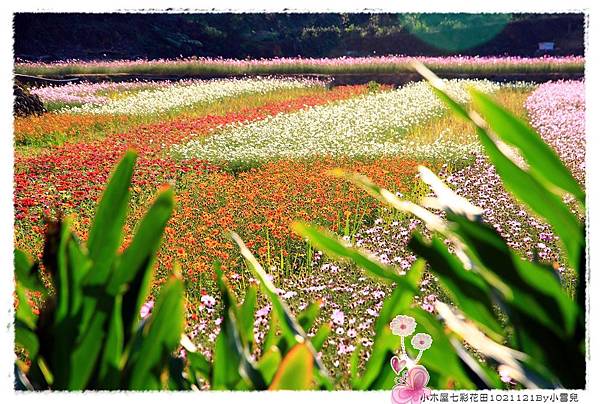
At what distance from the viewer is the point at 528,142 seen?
2.49 feet

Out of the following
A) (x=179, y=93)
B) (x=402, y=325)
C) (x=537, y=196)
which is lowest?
(x=179, y=93)

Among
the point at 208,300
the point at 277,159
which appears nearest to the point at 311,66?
the point at 277,159

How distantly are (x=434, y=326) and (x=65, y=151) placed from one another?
222cm

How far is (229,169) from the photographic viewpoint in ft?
9.16

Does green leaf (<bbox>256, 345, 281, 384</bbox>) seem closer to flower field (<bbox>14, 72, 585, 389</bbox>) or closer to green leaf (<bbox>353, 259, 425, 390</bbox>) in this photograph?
green leaf (<bbox>353, 259, 425, 390</bbox>)

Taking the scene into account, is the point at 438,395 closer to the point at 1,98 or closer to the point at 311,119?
the point at 1,98

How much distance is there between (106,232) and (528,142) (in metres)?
0.53

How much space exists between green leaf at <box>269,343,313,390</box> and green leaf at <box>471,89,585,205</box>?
1.15 feet

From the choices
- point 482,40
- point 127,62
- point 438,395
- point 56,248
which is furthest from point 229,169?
point 56,248

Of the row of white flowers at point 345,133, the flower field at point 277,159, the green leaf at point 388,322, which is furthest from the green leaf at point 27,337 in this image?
the row of white flowers at point 345,133

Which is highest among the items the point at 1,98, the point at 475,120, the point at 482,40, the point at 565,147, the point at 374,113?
the point at 475,120

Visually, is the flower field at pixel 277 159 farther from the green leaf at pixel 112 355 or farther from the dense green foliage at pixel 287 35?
the green leaf at pixel 112 355

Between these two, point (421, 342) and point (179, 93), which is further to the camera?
point (179, 93)

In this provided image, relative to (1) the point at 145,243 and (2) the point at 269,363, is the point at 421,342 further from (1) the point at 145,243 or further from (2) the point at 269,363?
(1) the point at 145,243
